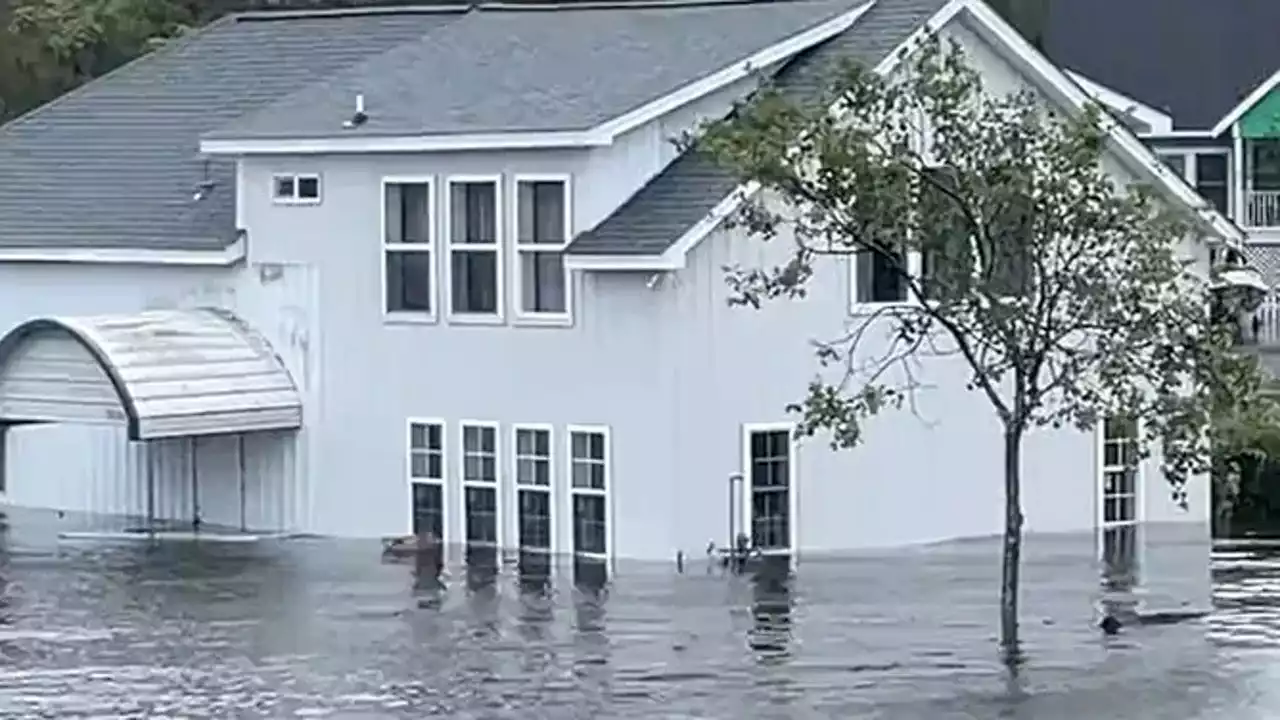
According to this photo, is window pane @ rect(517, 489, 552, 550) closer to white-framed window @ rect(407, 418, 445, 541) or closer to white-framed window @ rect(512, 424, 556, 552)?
white-framed window @ rect(512, 424, 556, 552)

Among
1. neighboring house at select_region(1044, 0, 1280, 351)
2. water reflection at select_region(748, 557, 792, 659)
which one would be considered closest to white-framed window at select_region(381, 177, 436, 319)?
water reflection at select_region(748, 557, 792, 659)

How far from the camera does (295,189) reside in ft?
135

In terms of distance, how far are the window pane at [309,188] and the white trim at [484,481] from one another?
3.46m

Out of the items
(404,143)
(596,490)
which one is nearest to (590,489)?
(596,490)

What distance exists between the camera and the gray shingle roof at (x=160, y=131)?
4431cm

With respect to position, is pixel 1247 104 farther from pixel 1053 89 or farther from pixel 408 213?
pixel 408 213

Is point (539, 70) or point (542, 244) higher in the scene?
point (539, 70)

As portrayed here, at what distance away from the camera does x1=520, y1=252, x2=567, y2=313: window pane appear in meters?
38.5

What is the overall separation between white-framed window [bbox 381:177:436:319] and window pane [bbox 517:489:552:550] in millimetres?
2563

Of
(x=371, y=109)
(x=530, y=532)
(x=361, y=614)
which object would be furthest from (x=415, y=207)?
(x=361, y=614)

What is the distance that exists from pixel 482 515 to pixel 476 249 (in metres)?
3.03

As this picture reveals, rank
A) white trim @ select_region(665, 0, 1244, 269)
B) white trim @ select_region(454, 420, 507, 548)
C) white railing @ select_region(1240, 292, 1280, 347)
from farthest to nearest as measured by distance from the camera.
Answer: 1. white railing @ select_region(1240, 292, 1280, 347)
2. white trim @ select_region(454, 420, 507, 548)
3. white trim @ select_region(665, 0, 1244, 269)

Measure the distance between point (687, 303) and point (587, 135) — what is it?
6.93ft

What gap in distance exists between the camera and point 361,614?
33688 mm
